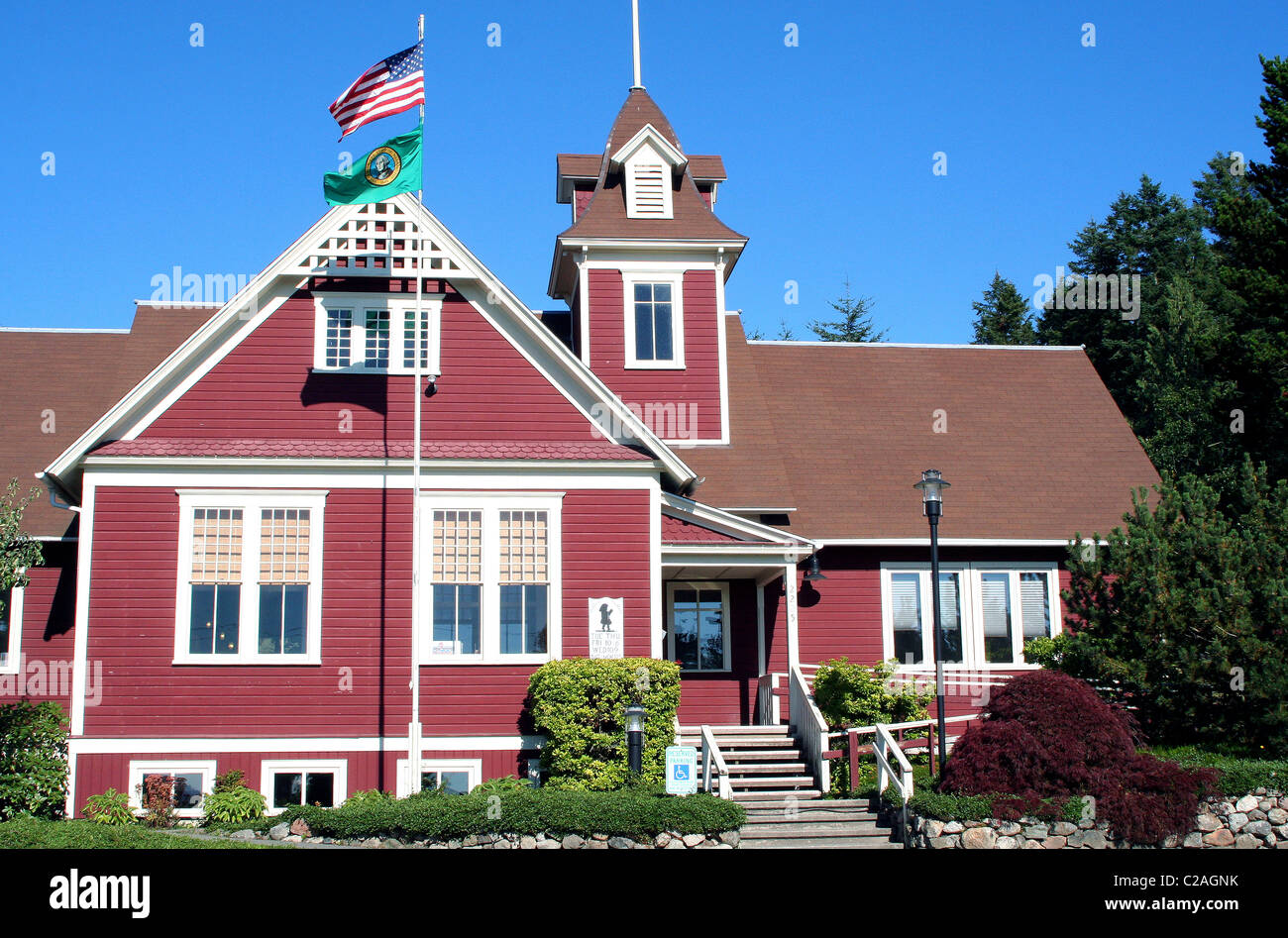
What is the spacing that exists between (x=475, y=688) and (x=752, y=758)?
13.0 ft

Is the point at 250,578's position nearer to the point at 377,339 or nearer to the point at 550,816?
the point at 377,339

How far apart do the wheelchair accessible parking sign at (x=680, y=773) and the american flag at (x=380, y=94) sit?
925cm

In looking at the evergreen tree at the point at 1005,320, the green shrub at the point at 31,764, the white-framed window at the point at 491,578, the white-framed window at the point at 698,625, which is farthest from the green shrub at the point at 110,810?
the evergreen tree at the point at 1005,320

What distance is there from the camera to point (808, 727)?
16.9 meters

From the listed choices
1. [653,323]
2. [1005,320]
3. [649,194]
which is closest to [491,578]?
[653,323]

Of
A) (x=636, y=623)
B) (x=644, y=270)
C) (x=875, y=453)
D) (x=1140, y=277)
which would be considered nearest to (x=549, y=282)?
(x=644, y=270)

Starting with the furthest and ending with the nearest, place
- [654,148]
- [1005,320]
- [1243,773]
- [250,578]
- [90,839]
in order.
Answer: [1005,320] < [654,148] < [250,578] < [1243,773] < [90,839]

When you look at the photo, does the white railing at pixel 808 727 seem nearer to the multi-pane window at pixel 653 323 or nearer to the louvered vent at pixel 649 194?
the multi-pane window at pixel 653 323

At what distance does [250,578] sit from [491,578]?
A: 3232 mm

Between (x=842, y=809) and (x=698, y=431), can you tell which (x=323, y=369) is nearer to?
(x=698, y=431)

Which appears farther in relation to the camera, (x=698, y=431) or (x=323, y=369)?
(x=698, y=431)

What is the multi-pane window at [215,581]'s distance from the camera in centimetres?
1639

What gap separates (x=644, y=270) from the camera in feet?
73.8

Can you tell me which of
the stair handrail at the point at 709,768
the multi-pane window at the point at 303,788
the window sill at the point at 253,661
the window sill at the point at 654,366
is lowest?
the multi-pane window at the point at 303,788
